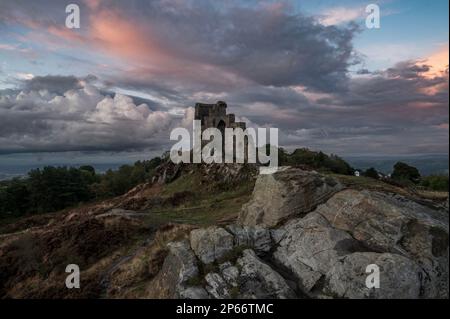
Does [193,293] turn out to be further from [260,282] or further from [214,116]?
[214,116]

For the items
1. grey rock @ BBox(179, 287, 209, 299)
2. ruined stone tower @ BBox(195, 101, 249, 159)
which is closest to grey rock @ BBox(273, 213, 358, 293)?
grey rock @ BBox(179, 287, 209, 299)

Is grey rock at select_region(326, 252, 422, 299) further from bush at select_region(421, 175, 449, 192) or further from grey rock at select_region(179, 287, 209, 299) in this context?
bush at select_region(421, 175, 449, 192)

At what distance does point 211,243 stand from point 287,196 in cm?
752

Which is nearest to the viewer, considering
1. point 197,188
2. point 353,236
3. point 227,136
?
point 353,236

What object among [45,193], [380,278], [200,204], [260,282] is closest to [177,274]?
[260,282]

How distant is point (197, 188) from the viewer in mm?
58906

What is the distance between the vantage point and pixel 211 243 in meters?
22.6

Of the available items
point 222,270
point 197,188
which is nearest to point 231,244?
point 222,270

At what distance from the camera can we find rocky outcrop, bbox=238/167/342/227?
2661 cm

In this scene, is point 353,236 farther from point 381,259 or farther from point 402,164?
point 402,164

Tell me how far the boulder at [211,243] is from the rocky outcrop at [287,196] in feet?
16.3
